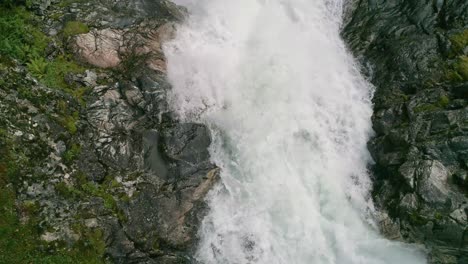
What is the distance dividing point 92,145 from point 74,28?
546 cm

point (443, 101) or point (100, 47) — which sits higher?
point (443, 101)

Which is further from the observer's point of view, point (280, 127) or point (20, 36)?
point (280, 127)

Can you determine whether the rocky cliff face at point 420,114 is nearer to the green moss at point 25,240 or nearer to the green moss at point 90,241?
the green moss at point 90,241

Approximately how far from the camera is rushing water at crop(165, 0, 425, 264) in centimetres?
1495

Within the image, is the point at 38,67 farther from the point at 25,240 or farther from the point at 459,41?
the point at 459,41

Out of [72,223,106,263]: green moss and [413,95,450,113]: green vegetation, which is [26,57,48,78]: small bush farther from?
[413,95,450,113]: green vegetation

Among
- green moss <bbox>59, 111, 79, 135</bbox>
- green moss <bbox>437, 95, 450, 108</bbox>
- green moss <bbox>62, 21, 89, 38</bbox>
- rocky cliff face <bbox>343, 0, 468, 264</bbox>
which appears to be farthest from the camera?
green moss <bbox>62, 21, 89, 38</bbox>

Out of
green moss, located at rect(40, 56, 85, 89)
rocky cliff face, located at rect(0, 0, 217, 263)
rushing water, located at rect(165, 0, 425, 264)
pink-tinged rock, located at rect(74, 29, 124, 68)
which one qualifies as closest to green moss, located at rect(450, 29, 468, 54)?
rushing water, located at rect(165, 0, 425, 264)

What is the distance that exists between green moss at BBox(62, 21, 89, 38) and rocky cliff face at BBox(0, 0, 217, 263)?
6 cm

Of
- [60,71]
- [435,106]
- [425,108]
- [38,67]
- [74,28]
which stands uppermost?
[435,106]

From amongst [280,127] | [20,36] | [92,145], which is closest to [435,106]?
[280,127]

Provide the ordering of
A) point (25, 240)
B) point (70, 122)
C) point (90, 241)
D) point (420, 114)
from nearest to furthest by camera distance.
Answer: point (25, 240), point (90, 241), point (70, 122), point (420, 114)

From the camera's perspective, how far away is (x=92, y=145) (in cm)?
1494

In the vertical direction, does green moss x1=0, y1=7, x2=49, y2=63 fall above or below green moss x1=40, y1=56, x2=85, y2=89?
above
